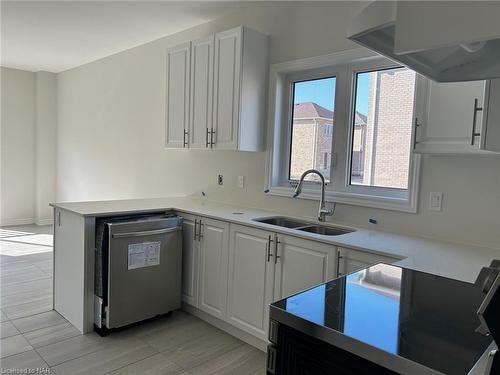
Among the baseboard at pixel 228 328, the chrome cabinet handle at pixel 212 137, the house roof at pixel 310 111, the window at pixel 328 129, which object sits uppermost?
the house roof at pixel 310 111

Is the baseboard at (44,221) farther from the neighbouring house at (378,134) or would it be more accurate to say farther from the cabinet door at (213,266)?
the neighbouring house at (378,134)

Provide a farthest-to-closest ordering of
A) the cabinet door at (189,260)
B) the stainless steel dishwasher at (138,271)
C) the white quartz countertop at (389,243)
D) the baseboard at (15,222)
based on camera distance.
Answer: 1. the baseboard at (15,222)
2. the cabinet door at (189,260)
3. the stainless steel dishwasher at (138,271)
4. the white quartz countertop at (389,243)

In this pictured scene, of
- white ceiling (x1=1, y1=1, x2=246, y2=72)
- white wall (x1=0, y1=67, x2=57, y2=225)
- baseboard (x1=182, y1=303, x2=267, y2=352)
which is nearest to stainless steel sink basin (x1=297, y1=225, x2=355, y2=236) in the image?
baseboard (x1=182, y1=303, x2=267, y2=352)

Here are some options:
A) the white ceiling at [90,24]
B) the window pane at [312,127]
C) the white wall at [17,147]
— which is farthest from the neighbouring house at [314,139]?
the white wall at [17,147]

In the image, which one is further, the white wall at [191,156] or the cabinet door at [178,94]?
the cabinet door at [178,94]

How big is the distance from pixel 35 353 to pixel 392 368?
8.10ft

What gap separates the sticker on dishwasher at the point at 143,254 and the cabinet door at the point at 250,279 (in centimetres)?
62

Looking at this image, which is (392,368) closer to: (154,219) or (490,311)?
(490,311)

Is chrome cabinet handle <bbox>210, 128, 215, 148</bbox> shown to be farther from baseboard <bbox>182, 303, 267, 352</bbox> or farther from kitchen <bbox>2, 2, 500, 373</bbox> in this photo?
baseboard <bbox>182, 303, 267, 352</bbox>

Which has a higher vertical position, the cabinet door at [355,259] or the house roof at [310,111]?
the house roof at [310,111]

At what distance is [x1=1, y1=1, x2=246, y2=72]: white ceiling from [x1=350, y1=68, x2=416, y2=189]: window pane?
1.49m

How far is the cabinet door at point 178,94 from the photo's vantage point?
3.55m

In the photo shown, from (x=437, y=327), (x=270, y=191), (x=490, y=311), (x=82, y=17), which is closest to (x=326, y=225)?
(x=270, y=191)

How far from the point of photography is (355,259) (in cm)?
211
